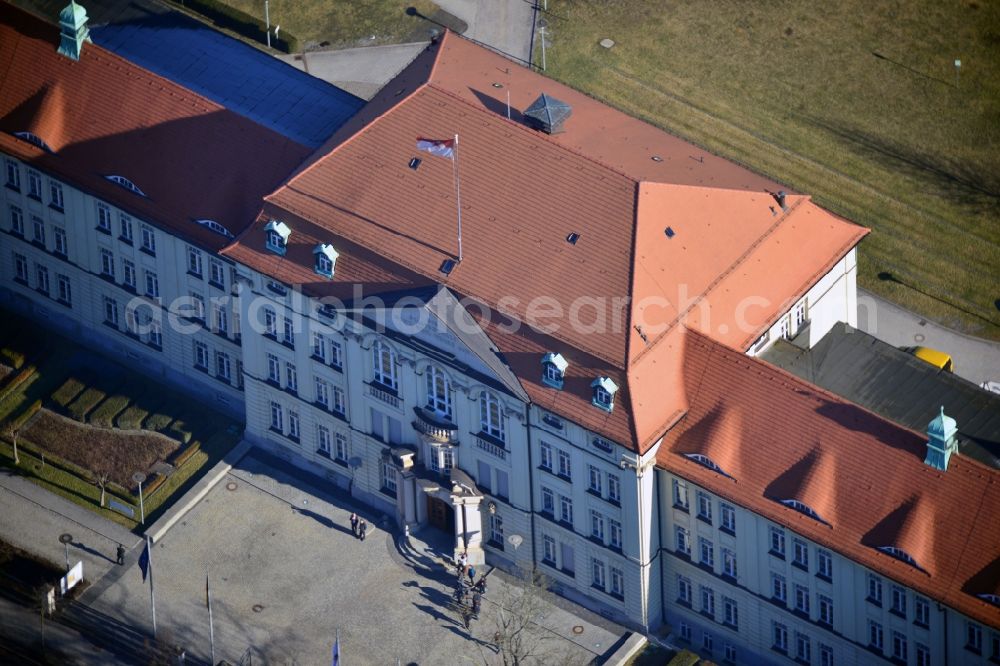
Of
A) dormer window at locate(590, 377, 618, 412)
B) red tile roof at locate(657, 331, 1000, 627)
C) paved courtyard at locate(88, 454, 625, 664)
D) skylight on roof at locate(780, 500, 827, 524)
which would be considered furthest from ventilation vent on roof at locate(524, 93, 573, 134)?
skylight on roof at locate(780, 500, 827, 524)

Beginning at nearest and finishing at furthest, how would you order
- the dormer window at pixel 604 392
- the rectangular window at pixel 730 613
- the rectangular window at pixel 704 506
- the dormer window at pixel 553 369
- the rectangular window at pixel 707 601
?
the dormer window at pixel 604 392, the dormer window at pixel 553 369, the rectangular window at pixel 704 506, the rectangular window at pixel 730 613, the rectangular window at pixel 707 601

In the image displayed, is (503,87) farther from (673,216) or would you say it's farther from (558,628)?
(558,628)

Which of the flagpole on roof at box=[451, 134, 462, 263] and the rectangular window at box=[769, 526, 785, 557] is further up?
the flagpole on roof at box=[451, 134, 462, 263]

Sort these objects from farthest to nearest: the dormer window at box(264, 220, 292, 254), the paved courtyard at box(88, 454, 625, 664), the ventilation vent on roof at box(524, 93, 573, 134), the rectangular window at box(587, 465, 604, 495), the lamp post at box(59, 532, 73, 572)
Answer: the lamp post at box(59, 532, 73, 572) < the dormer window at box(264, 220, 292, 254) < the paved courtyard at box(88, 454, 625, 664) < the ventilation vent on roof at box(524, 93, 573, 134) < the rectangular window at box(587, 465, 604, 495)

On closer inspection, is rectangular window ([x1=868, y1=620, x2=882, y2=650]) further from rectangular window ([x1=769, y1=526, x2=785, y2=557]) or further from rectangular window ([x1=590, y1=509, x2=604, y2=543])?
rectangular window ([x1=590, y1=509, x2=604, y2=543])

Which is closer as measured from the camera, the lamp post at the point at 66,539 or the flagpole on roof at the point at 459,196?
the flagpole on roof at the point at 459,196

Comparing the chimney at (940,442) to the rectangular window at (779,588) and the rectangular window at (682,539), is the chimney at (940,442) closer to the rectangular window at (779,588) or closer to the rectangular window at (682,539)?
the rectangular window at (779,588)

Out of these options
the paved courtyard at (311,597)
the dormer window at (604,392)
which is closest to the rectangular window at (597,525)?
the paved courtyard at (311,597)
